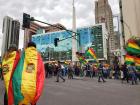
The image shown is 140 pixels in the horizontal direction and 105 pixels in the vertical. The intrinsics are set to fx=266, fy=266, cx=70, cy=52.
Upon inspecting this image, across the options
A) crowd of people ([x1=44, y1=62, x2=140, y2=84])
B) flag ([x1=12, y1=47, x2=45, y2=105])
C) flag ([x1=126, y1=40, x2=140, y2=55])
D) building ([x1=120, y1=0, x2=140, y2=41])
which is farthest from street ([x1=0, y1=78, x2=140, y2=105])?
building ([x1=120, y1=0, x2=140, y2=41])

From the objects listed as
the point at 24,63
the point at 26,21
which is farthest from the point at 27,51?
the point at 26,21

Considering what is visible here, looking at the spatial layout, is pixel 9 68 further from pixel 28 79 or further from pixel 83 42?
pixel 83 42

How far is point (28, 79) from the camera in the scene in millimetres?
4895

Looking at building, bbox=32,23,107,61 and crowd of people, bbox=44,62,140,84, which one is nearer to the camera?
crowd of people, bbox=44,62,140,84

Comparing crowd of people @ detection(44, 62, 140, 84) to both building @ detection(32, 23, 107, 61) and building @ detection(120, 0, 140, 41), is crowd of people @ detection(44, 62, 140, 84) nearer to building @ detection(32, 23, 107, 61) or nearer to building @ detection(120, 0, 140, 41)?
building @ detection(120, 0, 140, 41)

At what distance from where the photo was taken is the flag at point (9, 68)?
4930mm

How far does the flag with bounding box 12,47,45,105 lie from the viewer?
15.8ft

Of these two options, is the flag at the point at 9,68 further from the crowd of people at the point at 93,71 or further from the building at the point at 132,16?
the building at the point at 132,16

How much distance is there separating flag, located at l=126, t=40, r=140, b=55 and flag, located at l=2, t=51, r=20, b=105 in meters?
2.22

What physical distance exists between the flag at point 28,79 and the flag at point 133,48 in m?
1.78

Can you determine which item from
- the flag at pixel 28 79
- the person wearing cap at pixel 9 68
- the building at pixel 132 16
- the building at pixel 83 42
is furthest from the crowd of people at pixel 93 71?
the building at pixel 83 42

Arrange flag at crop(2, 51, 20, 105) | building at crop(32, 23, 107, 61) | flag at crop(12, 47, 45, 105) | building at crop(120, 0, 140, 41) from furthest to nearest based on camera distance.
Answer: building at crop(32, 23, 107, 61) → building at crop(120, 0, 140, 41) → flag at crop(2, 51, 20, 105) → flag at crop(12, 47, 45, 105)

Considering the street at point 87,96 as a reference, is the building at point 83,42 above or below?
above

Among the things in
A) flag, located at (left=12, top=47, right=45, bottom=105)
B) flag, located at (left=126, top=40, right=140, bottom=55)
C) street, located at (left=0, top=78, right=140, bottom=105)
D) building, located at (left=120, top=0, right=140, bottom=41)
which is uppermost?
building, located at (left=120, top=0, right=140, bottom=41)
